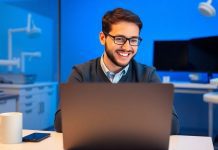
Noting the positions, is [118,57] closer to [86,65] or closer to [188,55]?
[86,65]

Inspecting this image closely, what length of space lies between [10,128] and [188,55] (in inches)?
123

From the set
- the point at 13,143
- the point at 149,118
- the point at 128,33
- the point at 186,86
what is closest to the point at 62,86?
the point at 149,118

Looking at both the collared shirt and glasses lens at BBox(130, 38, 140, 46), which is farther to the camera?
the collared shirt

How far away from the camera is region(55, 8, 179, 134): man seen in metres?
1.32

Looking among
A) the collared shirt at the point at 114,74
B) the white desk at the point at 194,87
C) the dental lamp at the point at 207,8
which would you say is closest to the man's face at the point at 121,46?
the collared shirt at the point at 114,74

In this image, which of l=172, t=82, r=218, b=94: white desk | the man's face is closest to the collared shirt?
the man's face

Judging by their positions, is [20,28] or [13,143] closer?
[13,143]

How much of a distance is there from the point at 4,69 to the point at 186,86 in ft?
8.46

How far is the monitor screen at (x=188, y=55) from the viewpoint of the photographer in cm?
376

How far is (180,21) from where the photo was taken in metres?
4.16

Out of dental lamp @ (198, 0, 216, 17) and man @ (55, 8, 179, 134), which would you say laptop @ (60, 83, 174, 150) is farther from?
dental lamp @ (198, 0, 216, 17)

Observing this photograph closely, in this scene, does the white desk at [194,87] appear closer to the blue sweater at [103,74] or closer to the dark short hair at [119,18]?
the blue sweater at [103,74]

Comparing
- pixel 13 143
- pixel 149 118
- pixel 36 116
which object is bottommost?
pixel 36 116

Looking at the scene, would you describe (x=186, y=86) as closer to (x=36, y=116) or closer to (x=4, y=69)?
(x=36, y=116)
